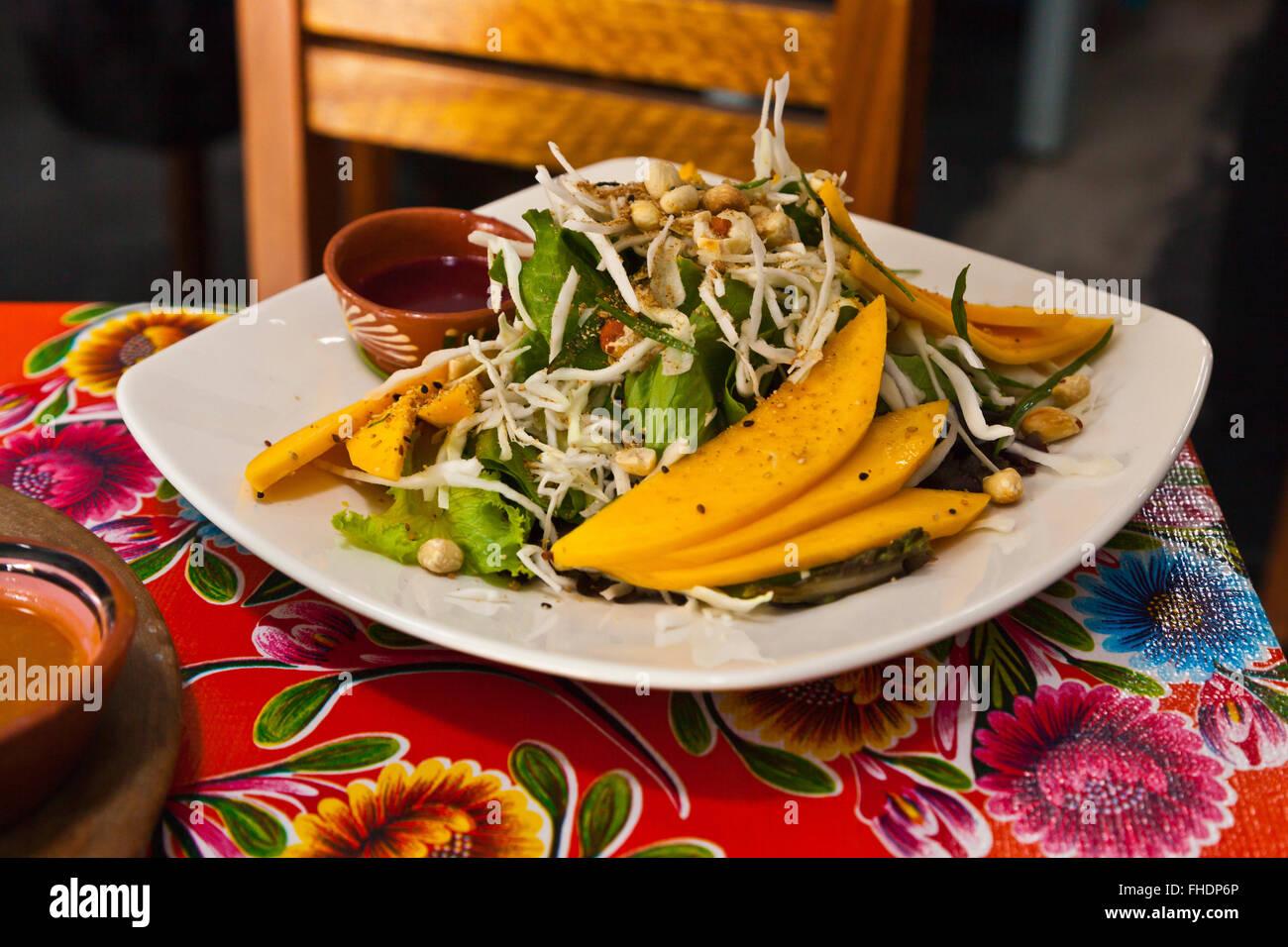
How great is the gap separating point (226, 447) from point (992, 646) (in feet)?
3.82

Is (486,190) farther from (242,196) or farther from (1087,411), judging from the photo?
Answer: (1087,411)

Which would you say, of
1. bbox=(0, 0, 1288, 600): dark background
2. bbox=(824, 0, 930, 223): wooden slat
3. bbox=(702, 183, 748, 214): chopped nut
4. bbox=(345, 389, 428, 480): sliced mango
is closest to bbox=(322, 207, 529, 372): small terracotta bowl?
bbox=(345, 389, 428, 480): sliced mango

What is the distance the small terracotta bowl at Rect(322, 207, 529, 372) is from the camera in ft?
6.56

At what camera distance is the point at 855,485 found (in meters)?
1.60

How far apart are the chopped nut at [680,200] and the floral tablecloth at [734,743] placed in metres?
0.81

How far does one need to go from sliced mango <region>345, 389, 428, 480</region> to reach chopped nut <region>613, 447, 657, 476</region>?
0.33 m

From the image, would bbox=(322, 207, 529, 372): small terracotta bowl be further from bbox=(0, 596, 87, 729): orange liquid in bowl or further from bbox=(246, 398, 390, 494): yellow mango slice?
bbox=(0, 596, 87, 729): orange liquid in bowl

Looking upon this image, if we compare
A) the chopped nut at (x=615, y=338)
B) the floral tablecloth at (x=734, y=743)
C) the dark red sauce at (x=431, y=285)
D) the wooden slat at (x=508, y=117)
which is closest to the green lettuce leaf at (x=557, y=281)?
the chopped nut at (x=615, y=338)

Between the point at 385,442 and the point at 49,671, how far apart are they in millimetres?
599

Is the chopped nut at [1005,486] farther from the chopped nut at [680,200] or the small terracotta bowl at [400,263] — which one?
the small terracotta bowl at [400,263]

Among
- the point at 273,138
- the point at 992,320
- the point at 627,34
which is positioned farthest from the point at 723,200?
the point at 273,138

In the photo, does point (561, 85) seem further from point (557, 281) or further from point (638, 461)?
point (638, 461)

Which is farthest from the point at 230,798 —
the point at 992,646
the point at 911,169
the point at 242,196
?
the point at 242,196

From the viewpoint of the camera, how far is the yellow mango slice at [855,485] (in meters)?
1.53
